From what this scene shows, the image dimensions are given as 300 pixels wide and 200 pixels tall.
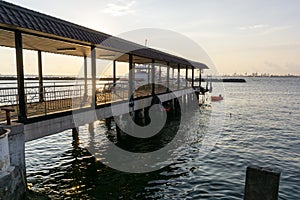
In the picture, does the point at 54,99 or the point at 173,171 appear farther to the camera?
the point at 54,99

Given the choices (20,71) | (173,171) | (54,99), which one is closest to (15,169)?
(20,71)

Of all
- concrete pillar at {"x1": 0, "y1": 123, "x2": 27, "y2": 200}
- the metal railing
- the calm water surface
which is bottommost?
the calm water surface

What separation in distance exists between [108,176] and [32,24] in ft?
24.1

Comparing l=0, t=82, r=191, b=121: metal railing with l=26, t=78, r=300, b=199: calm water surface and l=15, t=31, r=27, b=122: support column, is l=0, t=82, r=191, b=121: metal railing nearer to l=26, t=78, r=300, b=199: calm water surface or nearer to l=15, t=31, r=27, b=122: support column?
l=15, t=31, r=27, b=122: support column

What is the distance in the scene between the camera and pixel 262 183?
15.8ft

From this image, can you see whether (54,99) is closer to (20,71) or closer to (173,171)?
(20,71)

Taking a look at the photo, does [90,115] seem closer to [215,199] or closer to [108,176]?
[108,176]

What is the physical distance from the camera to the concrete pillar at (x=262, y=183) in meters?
4.71

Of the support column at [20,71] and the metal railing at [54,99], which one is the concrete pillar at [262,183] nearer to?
the support column at [20,71]

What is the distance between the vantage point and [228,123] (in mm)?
25156

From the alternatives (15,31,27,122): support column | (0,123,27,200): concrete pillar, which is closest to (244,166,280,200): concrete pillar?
(0,123,27,200): concrete pillar

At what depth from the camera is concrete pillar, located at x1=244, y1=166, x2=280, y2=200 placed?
471 centimetres

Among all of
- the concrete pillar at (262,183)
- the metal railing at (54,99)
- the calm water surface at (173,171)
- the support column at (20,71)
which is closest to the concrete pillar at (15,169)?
the support column at (20,71)

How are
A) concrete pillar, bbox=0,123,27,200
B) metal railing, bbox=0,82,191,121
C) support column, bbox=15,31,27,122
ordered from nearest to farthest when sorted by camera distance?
concrete pillar, bbox=0,123,27,200, support column, bbox=15,31,27,122, metal railing, bbox=0,82,191,121
